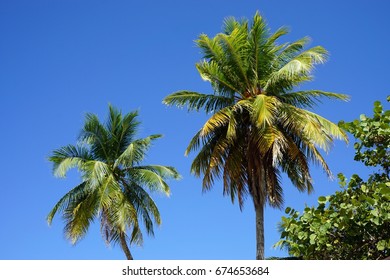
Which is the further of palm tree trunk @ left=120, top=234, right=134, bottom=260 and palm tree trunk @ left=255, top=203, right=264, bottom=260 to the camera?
palm tree trunk @ left=120, top=234, right=134, bottom=260

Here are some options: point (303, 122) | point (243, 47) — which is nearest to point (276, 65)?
point (243, 47)

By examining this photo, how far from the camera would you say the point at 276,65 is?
65.3 feet

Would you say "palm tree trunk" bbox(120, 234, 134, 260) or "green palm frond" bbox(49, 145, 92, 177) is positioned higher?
"green palm frond" bbox(49, 145, 92, 177)

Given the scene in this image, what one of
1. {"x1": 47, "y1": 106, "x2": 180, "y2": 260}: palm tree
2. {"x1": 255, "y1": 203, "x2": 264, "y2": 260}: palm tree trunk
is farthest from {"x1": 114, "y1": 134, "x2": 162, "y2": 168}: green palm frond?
{"x1": 255, "y1": 203, "x2": 264, "y2": 260}: palm tree trunk

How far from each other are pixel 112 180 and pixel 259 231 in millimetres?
6128

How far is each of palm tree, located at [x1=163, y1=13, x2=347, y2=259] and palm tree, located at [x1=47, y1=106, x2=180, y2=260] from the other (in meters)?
3.34

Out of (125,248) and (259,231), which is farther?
(125,248)

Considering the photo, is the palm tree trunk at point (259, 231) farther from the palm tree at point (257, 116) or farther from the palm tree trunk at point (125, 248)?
the palm tree trunk at point (125, 248)

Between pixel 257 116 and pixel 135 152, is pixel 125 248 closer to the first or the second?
pixel 135 152

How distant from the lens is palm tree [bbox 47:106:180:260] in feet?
68.8

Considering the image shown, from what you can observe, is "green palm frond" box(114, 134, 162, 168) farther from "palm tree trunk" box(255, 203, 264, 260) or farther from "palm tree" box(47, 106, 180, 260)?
"palm tree trunk" box(255, 203, 264, 260)

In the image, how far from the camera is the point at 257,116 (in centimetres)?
1770

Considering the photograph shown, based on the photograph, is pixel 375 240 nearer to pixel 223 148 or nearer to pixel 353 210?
pixel 353 210
